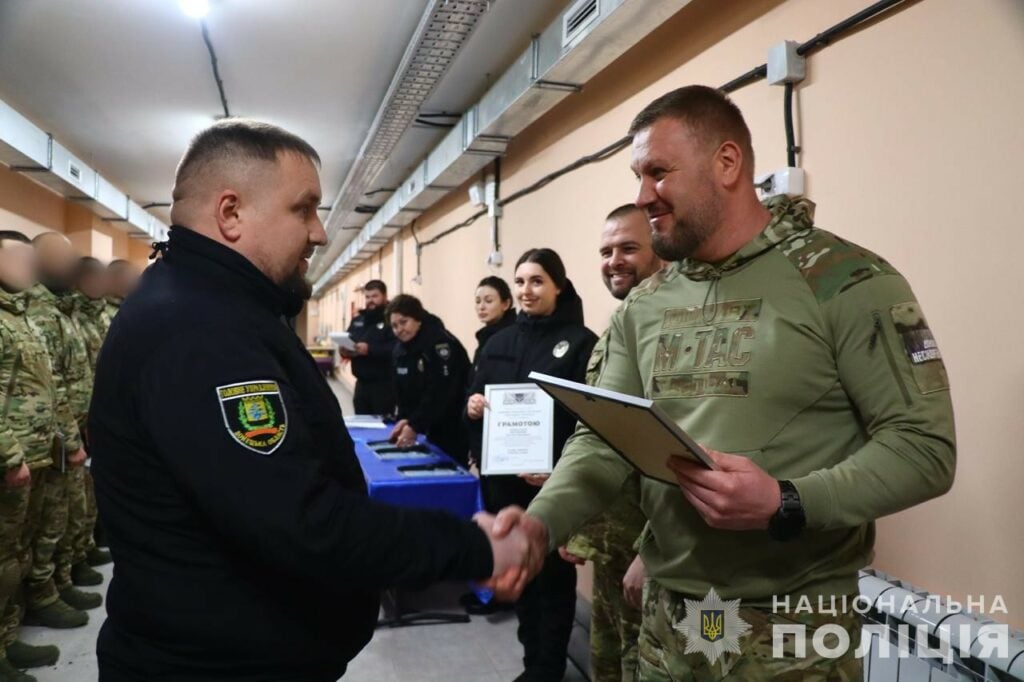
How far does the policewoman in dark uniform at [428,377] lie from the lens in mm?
4383

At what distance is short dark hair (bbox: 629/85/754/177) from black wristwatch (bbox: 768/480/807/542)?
→ 27.8 inches

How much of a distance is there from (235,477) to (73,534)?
12.8 feet

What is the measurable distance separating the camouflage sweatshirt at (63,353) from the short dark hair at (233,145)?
2.95 m

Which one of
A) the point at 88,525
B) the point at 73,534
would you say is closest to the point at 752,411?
the point at 73,534

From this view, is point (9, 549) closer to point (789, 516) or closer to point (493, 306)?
point (493, 306)

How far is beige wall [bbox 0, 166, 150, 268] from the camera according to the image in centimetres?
699

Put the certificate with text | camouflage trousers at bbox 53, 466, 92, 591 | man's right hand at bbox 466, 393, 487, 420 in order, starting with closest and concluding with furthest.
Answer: the certificate with text
man's right hand at bbox 466, 393, 487, 420
camouflage trousers at bbox 53, 466, 92, 591

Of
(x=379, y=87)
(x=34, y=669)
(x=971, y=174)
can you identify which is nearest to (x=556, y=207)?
(x=379, y=87)

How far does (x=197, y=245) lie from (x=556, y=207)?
3.43 meters

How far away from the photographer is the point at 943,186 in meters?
1.85

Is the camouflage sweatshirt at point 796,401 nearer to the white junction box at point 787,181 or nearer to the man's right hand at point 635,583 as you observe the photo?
the man's right hand at point 635,583

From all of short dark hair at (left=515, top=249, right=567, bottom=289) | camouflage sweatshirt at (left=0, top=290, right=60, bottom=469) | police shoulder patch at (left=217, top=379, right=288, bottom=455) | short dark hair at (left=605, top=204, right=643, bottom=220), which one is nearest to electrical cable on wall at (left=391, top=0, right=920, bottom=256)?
short dark hair at (left=605, top=204, right=643, bottom=220)

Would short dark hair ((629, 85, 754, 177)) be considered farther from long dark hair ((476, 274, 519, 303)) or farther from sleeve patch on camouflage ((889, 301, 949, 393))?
long dark hair ((476, 274, 519, 303))

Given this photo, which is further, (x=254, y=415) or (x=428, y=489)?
(x=428, y=489)
